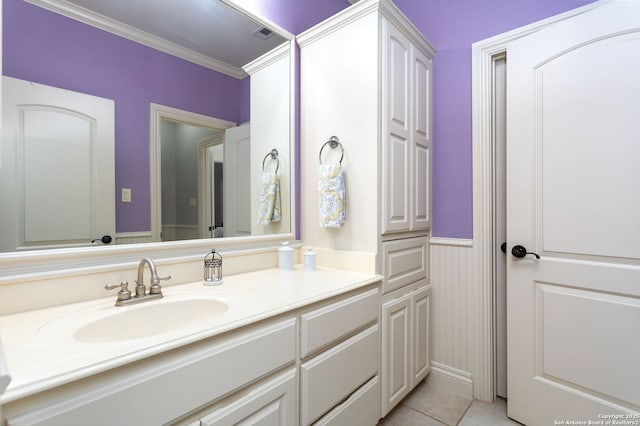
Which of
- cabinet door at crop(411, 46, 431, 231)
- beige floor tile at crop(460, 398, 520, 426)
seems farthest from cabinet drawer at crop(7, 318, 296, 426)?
beige floor tile at crop(460, 398, 520, 426)

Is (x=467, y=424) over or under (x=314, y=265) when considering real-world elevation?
under

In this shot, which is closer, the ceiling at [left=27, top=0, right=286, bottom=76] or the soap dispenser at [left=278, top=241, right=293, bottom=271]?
the ceiling at [left=27, top=0, right=286, bottom=76]

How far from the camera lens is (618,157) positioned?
134 centimetres

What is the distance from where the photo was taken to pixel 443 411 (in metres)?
1.71

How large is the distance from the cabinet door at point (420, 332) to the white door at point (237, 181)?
108cm

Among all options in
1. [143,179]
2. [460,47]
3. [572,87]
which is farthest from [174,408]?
[460,47]

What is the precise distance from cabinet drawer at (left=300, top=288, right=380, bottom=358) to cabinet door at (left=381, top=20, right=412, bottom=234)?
1.23ft

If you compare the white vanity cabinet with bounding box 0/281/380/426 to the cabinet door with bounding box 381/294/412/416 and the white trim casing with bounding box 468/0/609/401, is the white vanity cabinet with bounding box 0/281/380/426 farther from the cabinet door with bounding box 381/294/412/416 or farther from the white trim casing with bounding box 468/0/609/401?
the white trim casing with bounding box 468/0/609/401

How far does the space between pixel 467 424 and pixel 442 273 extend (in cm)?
82

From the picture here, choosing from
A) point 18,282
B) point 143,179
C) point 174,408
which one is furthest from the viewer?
point 143,179

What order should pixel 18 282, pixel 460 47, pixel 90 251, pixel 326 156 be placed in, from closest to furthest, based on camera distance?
pixel 18 282
pixel 90 251
pixel 326 156
pixel 460 47

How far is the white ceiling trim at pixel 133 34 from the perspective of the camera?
107cm

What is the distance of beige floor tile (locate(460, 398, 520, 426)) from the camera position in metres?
1.62

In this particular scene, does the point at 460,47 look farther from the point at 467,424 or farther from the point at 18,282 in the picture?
the point at 18,282
